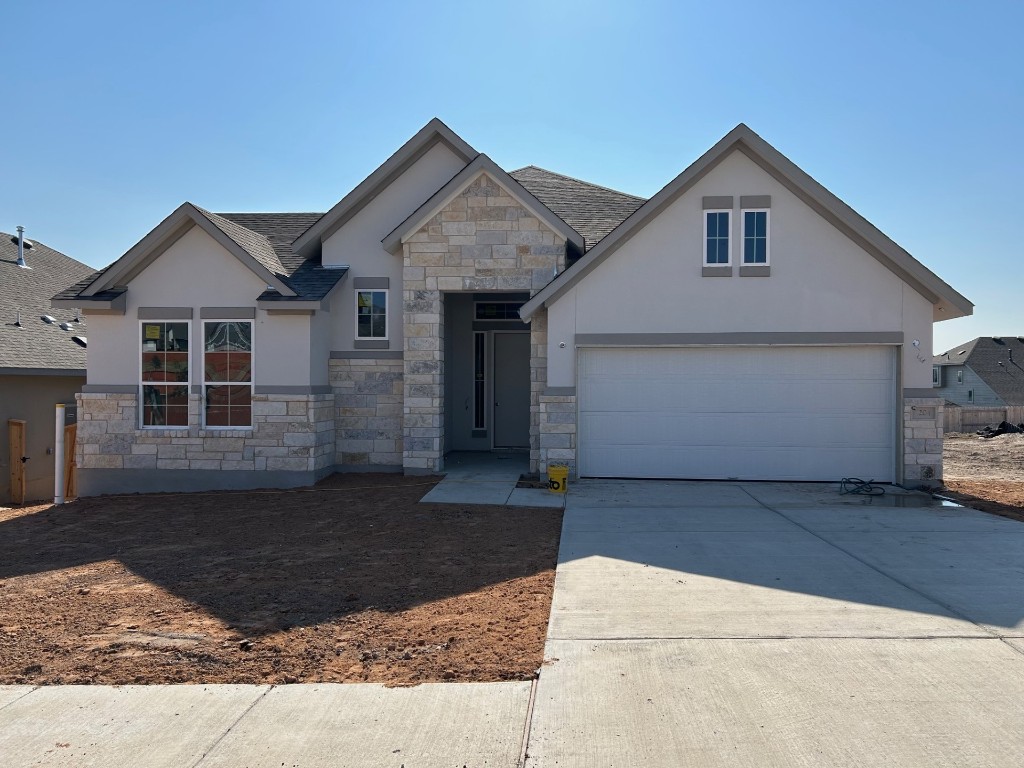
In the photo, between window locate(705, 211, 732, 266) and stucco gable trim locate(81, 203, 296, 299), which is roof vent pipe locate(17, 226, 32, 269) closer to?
stucco gable trim locate(81, 203, 296, 299)

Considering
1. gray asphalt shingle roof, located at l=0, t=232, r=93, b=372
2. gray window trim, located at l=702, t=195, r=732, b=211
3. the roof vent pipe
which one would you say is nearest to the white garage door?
gray window trim, located at l=702, t=195, r=732, b=211

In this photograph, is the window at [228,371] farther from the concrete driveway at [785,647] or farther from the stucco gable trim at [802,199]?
the concrete driveway at [785,647]

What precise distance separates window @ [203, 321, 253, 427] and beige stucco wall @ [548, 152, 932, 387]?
5.49m

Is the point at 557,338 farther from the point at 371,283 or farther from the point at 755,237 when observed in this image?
the point at 371,283

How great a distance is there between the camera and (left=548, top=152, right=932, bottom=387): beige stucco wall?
12383 millimetres

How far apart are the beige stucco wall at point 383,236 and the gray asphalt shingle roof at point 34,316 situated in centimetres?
827

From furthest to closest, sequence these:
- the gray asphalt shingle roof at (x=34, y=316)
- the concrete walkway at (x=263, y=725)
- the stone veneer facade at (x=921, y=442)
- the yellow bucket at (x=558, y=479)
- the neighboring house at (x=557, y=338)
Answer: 1. the gray asphalt shingle roof at (x=34, y=316)
2. the neighboring house at (x=557, y=338)
3. the stone veneer facade at (x=921, y=442)
4. the yellow bucket at (x=558, y=479)
5. the concrete walkway at (x=263, y=725)

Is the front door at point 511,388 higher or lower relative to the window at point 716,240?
lower

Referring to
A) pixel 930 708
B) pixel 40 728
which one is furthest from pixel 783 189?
pixel 40 728

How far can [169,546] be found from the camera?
29.8ft

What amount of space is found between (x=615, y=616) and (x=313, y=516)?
5.97 meters

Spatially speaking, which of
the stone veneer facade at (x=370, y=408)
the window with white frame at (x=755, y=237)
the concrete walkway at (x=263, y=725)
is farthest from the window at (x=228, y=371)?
the window with white frame at (x=755, y=237)

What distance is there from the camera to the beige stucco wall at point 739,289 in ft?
40.6

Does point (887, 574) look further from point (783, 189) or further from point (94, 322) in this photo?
point (94, 322)
